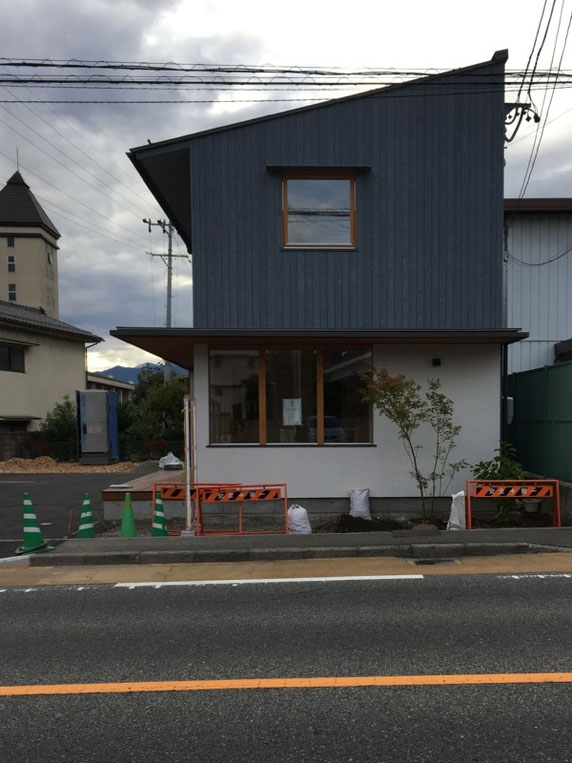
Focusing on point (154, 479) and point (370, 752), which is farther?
point (154, 479)

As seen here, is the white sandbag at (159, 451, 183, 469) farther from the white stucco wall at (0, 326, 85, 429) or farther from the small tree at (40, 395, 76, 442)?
the white stucco wall at (0, 326, 85, 429)

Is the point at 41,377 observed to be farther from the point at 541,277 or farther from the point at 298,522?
the point at 541,277

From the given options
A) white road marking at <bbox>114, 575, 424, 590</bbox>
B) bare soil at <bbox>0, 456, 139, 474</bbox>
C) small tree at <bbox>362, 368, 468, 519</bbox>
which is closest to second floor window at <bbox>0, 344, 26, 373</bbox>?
bare soil at <bbox>0, 456, 139, 474</bbox>

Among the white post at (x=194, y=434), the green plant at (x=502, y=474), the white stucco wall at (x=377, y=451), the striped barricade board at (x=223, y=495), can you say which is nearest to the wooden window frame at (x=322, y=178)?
the white stucco wall at (x=377, y=451)

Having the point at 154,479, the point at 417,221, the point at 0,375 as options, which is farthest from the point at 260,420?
the point at 0,375

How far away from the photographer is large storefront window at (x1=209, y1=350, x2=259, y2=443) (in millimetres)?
9961

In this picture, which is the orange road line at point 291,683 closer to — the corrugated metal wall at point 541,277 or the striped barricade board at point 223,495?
the striped barricade board at point 223,495

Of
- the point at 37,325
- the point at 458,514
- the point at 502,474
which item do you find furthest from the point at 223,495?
the point at 37,325

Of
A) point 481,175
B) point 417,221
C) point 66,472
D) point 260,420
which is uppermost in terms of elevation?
point 481,175

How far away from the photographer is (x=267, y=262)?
394 inches

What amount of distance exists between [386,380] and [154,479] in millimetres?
6445

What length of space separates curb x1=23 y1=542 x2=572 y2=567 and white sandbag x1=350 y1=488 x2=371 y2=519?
7.40 feet

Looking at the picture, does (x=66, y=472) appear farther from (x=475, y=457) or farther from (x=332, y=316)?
(x=475, y=457)

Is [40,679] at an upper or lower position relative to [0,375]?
lower
